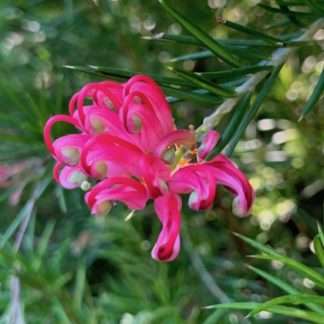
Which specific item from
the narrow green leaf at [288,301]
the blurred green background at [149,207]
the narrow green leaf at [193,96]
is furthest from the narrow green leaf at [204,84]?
the blurred green background at [149,207]

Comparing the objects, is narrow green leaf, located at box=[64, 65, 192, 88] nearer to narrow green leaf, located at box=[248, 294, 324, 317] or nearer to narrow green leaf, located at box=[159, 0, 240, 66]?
narrow green leaf, located at box=[159, 0, 240, 66]

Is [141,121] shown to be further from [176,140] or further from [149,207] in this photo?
[149,207]

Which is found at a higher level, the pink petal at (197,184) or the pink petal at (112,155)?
the pink petal at (112,155)

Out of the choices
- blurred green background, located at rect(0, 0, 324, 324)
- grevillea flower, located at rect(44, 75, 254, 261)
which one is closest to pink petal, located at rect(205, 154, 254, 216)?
grevillea flower, located at rect(44, 75, 254, 261)

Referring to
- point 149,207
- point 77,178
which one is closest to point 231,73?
point 77,178

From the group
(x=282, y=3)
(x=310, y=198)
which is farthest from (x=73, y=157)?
(x=310, y=198)

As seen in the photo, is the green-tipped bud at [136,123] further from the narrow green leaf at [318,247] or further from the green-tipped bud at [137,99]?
the narrow green leaf at [318,247]
